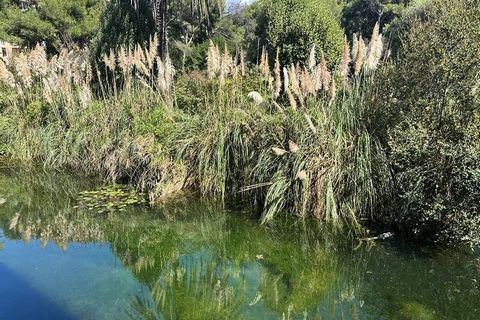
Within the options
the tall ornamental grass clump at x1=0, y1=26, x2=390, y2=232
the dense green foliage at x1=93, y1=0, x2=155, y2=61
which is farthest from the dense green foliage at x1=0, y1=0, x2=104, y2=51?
the tall ornamental grass clump at x1=0, y1=26, x2=390, y2=232

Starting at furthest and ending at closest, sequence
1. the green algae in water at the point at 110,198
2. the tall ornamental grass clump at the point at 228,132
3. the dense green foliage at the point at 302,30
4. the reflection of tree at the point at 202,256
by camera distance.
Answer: the dense green foliage at the point at 302,30, the green algae in water at the point at 110,198, the tall ornamental grass clump at the point at 228,132, the reflection of tree at the point at 202,256

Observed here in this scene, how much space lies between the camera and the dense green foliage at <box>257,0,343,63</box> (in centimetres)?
1280

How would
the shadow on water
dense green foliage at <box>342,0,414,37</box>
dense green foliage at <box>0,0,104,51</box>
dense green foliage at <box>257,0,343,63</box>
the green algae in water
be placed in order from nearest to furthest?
1. the shadow on water
2. the green algae in water
3. dense green foliage at <box>257,0,343,63</box>
4. dense green foliage at <box>0,0,104,51</box>
5. dense green foliage at <box>342,0,414,37</box>

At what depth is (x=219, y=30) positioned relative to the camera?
955 inches

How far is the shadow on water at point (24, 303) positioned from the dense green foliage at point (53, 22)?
21997 mm

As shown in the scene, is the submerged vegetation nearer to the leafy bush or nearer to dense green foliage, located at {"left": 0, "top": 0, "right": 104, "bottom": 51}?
the leafy bush

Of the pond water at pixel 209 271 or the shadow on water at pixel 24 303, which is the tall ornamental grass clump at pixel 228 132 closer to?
the pond water at pixel 209 271

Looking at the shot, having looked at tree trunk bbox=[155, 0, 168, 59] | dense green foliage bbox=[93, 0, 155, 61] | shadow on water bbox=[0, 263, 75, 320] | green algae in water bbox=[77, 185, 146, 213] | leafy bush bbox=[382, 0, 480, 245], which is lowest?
shadow on water bbox=[0, 263, 75, 320]

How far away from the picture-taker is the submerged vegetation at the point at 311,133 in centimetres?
397

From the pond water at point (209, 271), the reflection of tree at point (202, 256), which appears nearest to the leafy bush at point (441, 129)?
the pond water at point (209, 271)

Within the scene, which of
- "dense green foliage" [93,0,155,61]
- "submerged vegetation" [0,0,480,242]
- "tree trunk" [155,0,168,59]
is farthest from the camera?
"dense green foliage" [93,0,155,61]

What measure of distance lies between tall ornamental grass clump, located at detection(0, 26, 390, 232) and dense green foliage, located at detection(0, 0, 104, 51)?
17.8 meters

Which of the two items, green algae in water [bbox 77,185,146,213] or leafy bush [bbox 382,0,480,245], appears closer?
leafy bush [bbox 382,0,480,245]

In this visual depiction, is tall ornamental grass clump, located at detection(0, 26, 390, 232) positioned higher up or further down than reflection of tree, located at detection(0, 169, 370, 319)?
higher up
